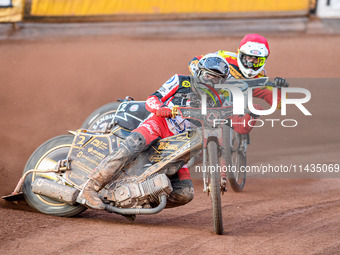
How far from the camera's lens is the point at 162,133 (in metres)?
6.27

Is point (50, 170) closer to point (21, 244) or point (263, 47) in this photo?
point (21, 244)

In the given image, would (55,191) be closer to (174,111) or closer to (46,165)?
(46,165)

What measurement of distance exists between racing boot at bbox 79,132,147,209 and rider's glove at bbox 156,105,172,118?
32cm

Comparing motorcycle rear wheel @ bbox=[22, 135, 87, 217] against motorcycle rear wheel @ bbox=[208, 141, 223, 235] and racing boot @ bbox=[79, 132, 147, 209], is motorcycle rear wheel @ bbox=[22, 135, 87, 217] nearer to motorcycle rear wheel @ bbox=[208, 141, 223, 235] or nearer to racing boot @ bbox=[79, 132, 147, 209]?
racing boot @ bbox=[79, 132, 147, 209]

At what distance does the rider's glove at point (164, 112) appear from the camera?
591cm

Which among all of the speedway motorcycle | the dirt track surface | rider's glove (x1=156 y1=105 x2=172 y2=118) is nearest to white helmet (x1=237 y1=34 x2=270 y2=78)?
the speedway motorcycle

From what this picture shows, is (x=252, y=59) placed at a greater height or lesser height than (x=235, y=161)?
→ greater

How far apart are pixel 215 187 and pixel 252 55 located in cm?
314

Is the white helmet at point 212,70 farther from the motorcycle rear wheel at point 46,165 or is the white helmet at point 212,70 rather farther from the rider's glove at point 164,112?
the motorcycle rear wheel at point 46,165

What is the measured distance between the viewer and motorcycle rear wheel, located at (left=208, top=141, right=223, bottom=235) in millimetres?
5535

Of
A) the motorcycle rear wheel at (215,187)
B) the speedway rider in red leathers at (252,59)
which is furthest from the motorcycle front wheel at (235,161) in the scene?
the motorcycle rear wheel at (215,187)

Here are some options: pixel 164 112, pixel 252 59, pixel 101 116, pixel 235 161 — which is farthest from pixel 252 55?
pixel 164 112

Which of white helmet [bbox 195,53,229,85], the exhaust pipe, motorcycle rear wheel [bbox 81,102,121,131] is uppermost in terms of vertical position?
white helmet [bbox 195,53,229,85]

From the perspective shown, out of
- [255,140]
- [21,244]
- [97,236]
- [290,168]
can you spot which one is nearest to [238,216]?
[97,236]
